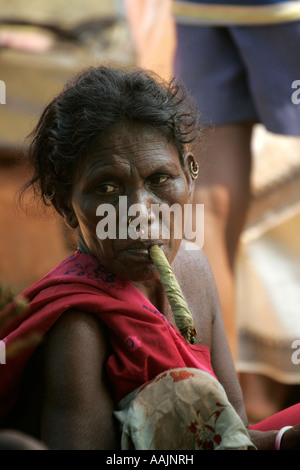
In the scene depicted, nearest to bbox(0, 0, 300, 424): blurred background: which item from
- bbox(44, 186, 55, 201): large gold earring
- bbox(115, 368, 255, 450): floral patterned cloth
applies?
bbox(44, 186, 55, 201): large gold earring

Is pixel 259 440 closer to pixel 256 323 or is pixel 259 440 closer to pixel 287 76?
pixel 287 76

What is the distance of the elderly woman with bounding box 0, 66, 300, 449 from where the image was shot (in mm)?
1857

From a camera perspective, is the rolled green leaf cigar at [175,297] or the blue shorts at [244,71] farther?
the blue shorts at [244,71]

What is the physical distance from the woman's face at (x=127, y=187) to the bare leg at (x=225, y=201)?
127 cm

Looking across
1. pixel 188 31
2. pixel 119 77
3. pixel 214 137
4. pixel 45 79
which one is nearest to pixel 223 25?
pixel 188 31

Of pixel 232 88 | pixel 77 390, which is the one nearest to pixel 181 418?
pixel 77 390

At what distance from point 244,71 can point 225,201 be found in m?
0.56

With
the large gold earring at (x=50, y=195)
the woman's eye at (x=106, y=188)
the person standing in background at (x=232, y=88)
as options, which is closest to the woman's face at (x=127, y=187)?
the woman's eye at (x=106, y=188)

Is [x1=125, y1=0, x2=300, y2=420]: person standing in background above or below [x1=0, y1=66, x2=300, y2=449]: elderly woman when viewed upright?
above

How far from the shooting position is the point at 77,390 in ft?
6.08

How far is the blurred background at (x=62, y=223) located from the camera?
4180 mm

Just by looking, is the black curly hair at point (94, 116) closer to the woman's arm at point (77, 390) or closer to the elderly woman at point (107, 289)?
the elderly woman at point (107, 289)

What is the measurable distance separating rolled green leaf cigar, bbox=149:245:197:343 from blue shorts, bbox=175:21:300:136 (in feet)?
4.81

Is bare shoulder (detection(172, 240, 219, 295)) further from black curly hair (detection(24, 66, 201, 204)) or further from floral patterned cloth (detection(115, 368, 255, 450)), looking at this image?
floral patterned cloth (detection(115, 368, 255, 450))
